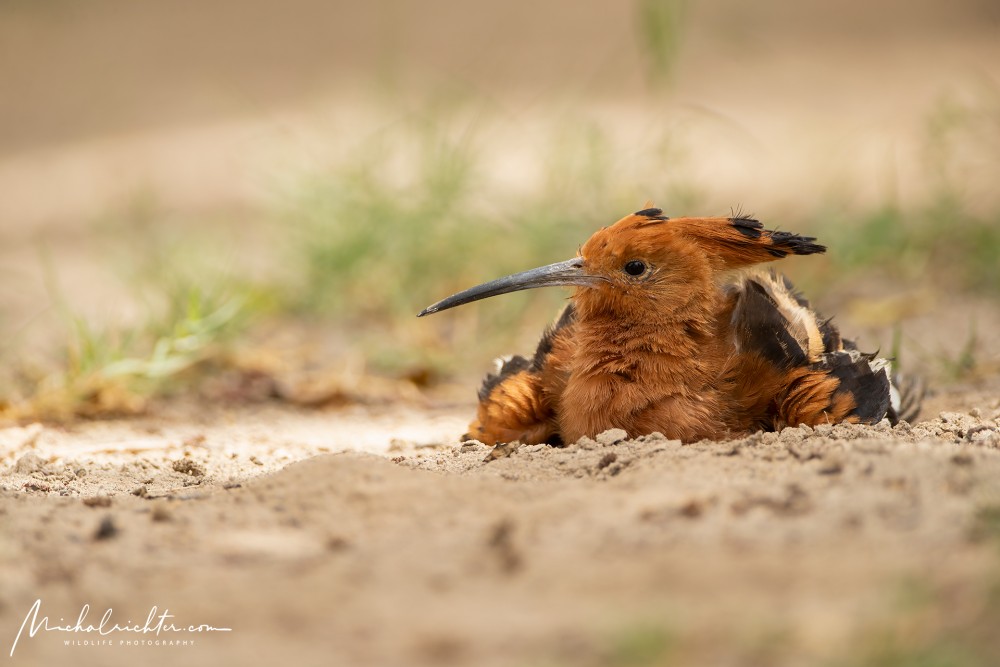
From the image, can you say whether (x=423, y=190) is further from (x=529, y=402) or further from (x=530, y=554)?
(x=530, y=554)

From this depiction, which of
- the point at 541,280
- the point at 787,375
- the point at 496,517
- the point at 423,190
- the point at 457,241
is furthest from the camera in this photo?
the point at 423,190

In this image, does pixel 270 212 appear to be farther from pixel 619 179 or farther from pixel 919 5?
pixel 919 5

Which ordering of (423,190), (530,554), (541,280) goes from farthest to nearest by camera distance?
(423,190) → (541,280) → (530,554)

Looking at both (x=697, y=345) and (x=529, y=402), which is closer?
(x=697, y=345)

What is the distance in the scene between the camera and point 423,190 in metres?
6.99

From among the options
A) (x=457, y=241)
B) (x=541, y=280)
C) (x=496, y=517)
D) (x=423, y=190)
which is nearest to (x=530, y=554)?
(x=496, y=517)

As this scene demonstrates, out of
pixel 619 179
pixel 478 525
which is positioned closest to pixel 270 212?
pixel 619 179

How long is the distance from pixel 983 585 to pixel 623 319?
5.87ft

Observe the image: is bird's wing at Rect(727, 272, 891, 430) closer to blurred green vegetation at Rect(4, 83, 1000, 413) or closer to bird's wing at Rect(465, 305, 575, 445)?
bird's wing at Rect(465, 305, 575, 445)

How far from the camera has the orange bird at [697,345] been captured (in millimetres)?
3668

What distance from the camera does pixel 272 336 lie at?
22.2 ft

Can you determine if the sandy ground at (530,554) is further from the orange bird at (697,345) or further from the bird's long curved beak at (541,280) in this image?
the bird's long curved beak at (541,280)

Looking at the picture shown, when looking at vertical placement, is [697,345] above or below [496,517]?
above

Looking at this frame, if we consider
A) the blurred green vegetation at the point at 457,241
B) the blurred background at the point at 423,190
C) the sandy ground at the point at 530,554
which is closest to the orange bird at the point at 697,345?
the sandy ground at the point at 530,554
